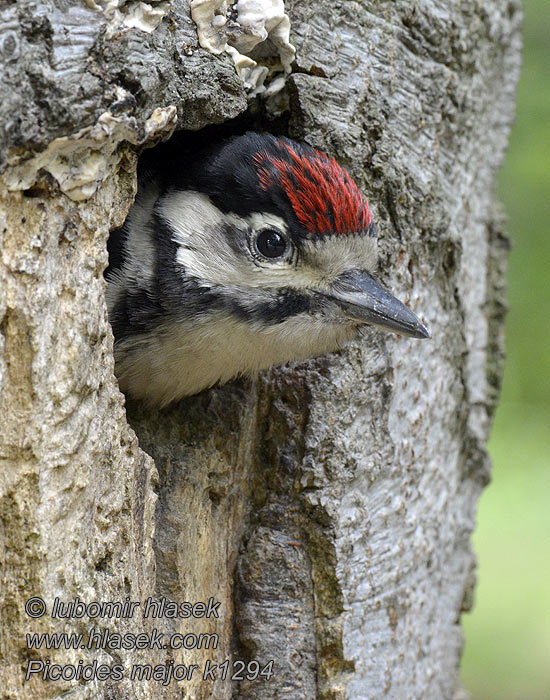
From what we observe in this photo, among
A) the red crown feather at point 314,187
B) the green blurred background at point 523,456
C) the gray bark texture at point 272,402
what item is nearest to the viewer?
the gray bark texture at point 272,402

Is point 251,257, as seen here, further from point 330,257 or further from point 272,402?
point 272,402

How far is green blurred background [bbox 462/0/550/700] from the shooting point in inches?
137

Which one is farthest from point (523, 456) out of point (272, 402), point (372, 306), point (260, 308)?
point (260, 308)

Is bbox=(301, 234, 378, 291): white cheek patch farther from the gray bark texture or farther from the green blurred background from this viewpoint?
the green blurred background

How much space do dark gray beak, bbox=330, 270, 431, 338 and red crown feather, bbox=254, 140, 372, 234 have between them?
0.13 meters

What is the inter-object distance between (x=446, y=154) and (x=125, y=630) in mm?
1634

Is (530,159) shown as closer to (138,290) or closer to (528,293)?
(528,293)

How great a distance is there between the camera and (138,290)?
1.97m

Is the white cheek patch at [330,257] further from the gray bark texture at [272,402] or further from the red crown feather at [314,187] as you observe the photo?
the gray bark texture at [272,402]

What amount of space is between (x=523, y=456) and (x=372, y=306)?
7.50 feet

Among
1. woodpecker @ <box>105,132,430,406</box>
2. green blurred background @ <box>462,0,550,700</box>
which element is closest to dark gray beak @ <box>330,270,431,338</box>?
woodpecker @ <box>105,132,430,406</box>

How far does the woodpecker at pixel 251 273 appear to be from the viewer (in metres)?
1.91

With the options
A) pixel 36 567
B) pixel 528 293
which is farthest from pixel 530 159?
pixel 36 567

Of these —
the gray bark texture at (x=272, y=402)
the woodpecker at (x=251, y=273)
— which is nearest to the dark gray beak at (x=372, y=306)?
the woodpecker at (x=251, y=273)
